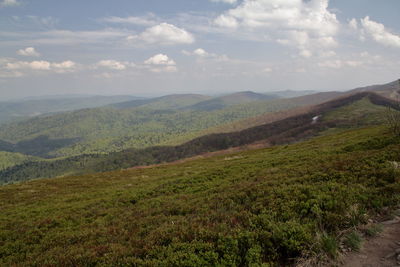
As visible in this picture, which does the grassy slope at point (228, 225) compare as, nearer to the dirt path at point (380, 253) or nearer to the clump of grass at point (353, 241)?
the clump of grass at point (353, 241)

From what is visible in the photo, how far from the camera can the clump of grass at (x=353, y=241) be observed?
24.8 feet

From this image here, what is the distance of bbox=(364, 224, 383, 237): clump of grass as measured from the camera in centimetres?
814

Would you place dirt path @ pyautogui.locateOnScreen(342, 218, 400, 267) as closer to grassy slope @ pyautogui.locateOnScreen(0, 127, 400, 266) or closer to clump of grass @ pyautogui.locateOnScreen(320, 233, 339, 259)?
clump of grass @ pyautogui.locateOnScreen(320, 233, 339, 259)

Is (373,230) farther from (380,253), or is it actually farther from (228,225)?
(228,225)

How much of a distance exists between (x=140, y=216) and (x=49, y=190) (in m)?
28.0

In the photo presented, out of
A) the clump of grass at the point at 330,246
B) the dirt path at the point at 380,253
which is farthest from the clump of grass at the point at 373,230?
the clump of grass at the point at 330,246

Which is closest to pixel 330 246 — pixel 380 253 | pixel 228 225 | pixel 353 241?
pixel 353 241

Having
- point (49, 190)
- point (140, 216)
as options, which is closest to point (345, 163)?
point (140, 216)

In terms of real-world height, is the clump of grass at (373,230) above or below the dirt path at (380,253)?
above

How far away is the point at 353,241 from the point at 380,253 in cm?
75

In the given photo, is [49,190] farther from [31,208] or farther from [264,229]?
[264,229]

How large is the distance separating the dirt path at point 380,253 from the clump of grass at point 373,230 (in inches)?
4.7

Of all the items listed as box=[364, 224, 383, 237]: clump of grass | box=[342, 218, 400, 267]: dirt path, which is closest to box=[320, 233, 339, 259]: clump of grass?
box=[342, 218, 400, 267]: dirt path

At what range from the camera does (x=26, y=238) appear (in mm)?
14883
